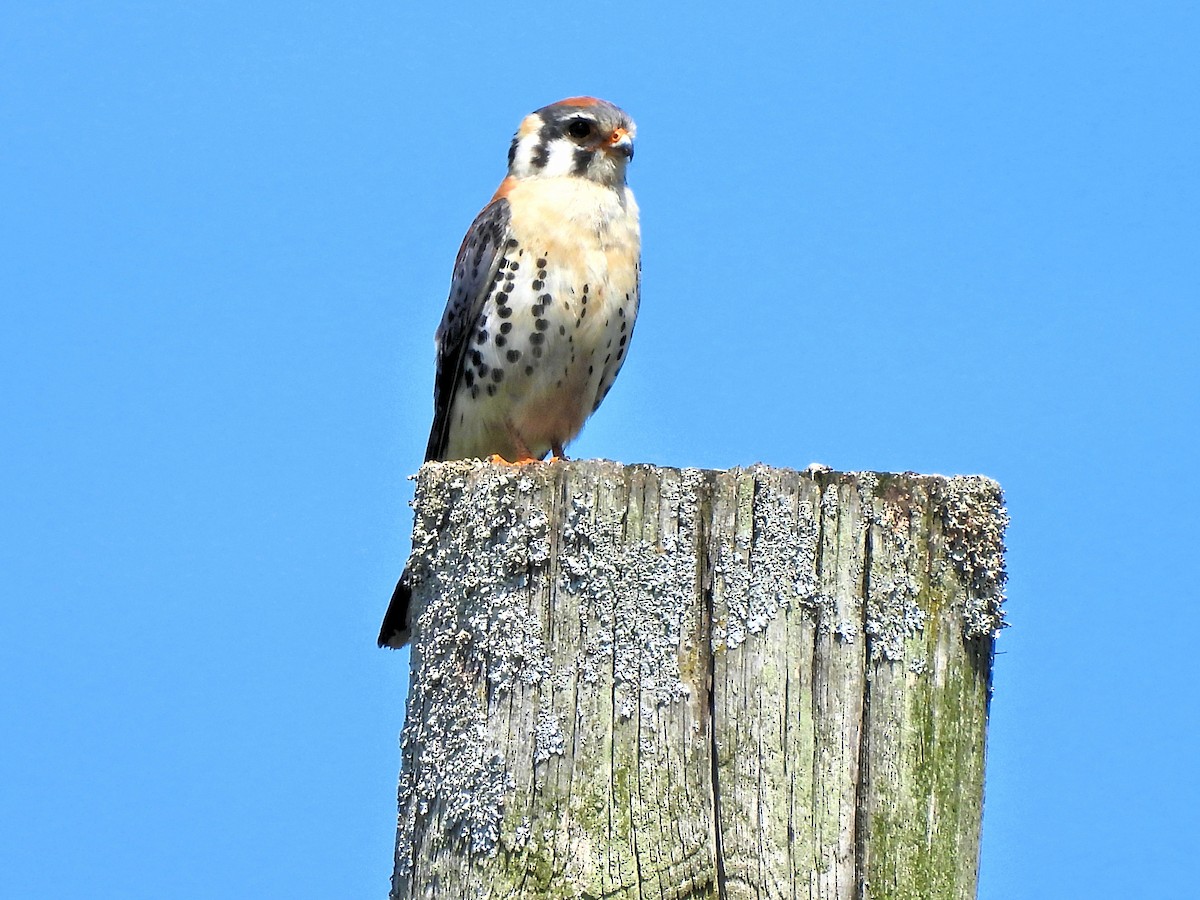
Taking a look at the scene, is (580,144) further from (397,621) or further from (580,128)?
(397,621)

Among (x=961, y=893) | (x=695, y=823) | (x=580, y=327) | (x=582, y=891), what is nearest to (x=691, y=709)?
(x=695, y=823)

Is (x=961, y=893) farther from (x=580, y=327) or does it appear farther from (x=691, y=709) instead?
(x=580, y=327)

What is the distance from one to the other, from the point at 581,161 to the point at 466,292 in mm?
735

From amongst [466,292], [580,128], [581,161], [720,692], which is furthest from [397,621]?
[580,128]

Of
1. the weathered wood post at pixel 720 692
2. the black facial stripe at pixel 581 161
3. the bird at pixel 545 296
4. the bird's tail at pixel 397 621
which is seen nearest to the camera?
the weathered wood post at pixel 720 692

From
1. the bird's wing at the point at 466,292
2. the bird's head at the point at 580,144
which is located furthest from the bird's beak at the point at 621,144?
A: the bird's wing at the point at 466,292

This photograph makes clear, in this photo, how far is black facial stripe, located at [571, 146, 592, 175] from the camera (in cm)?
557

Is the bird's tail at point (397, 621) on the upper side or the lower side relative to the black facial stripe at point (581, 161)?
lower

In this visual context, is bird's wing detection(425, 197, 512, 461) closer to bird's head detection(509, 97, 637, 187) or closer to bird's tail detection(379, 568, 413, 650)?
bird's head detection(509, 97, 637, 187)

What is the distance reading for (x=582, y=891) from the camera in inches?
105

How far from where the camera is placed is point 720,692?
8.93 feet

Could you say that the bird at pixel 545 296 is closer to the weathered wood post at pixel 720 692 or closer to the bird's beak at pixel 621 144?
the bird's beak at pixel 621 144

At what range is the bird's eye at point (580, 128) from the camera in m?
5.64

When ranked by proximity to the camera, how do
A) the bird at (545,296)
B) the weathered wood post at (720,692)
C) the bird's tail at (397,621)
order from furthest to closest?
the bird at (545,296)
the bird's tail at (397,621)
the weathered wood post at (720,692)
